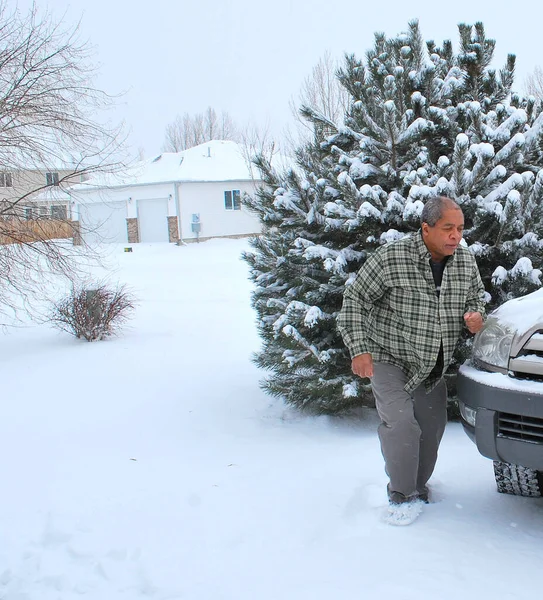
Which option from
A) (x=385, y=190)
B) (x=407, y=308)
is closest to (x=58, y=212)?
(x=385, y=190)

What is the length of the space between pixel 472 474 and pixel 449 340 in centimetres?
106

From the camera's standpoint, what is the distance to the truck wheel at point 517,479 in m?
3.38

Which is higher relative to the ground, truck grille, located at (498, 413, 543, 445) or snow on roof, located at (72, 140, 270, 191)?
snow on roof, located at (72, 140, 270, 191)

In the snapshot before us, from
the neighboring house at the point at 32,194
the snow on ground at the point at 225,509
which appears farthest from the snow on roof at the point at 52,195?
the snow on ground at the point at 225,509

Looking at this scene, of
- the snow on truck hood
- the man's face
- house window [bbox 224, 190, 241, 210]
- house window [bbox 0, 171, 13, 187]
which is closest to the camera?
the snow on truck hood

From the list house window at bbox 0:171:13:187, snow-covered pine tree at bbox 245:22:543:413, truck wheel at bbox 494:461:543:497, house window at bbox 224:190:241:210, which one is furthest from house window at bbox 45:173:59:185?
house window at bbox 224:190:241:210

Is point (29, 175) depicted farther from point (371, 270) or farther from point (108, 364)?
point (371, 270)

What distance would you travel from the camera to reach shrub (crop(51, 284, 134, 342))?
34.1ft

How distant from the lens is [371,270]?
3.37 metres

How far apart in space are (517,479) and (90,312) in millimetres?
8129

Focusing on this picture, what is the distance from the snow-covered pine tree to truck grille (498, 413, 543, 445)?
181 centimetres

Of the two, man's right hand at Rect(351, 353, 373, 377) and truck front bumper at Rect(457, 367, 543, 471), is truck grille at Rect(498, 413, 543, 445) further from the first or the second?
man's right hand at Rect(351, 353, 373, 377)

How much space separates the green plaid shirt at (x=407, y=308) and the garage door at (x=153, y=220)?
31.4m

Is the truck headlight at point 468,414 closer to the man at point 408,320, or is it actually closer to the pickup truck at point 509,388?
the pickup truck at point 509,388
